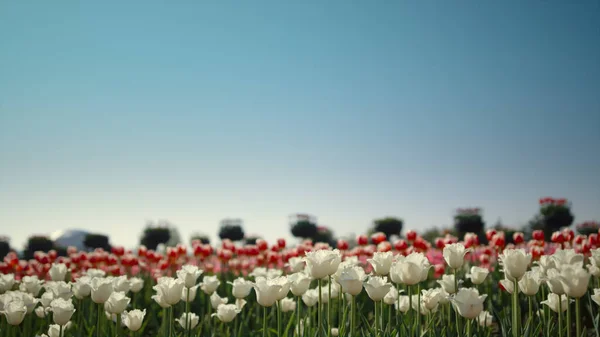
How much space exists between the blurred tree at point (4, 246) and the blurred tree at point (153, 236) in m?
4.93

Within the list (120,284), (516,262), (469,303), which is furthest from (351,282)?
(120,284)

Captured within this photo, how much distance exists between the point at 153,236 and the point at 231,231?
3.08m

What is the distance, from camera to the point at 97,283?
4301 millimetres

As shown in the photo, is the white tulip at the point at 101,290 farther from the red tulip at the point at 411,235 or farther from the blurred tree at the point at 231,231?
the blurred tree at the point at 231,231

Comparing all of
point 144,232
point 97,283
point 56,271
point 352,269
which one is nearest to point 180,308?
point 56,271

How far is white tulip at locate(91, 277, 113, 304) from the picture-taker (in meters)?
4.28

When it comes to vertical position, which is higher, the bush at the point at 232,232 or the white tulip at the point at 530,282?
the white tulip at the point at 530,282

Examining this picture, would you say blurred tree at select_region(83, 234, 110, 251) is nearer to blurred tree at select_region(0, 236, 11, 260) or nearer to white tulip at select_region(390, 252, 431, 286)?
blurred tree at select_region(0, 236, 11, 260)

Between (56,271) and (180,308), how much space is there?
2077 millimetres

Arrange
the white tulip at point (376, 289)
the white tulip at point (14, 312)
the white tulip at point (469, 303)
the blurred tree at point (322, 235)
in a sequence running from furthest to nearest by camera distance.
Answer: the blurred tree at point (322, 235) → the white tulip at point (14, 312) → the white tulip at point (376, 289) → the white tulip at point (469, 303)

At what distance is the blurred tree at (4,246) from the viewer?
57.9ft

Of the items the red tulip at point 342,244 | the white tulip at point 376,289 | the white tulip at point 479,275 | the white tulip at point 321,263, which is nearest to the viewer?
the white tulip at point 376,289

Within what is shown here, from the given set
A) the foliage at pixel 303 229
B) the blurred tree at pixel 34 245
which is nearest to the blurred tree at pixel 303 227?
the foliage at pixel 303 229

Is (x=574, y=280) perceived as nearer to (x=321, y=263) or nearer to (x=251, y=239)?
(x=321, y=263)
